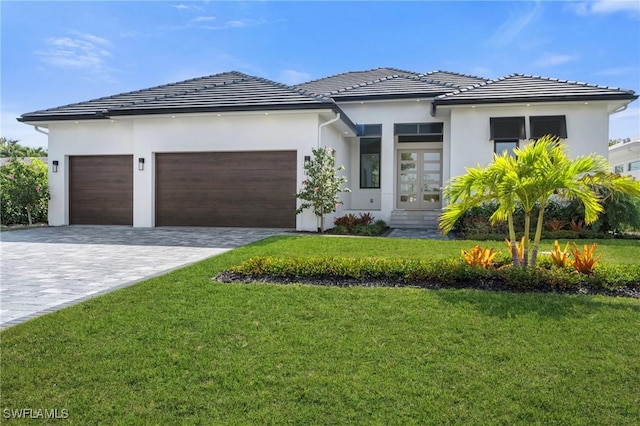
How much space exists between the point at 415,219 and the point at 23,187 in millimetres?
14464

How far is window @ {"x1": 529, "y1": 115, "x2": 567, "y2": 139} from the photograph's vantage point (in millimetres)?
13836

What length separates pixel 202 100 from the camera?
13.6m

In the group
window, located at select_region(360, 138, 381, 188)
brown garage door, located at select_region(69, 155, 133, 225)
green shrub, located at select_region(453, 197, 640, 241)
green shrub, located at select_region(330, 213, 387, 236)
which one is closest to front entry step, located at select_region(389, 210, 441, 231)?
green shrub, located at select_region(330, 213, 387, 236)

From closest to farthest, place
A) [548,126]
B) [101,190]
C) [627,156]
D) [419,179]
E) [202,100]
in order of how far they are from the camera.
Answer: [202,100], [548,126], [101,190], [419,179], [627,156]

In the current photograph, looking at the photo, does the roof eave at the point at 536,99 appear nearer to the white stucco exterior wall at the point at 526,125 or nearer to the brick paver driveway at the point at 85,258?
the white stucco exterior wall at the point at 526,125

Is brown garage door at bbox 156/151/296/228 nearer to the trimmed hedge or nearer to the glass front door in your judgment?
the glass front door

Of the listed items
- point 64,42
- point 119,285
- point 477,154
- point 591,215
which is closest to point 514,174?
point 591,215

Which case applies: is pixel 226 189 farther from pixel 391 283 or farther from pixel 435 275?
pixel 435 275

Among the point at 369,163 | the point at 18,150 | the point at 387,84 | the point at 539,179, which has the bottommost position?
the point at 539,179

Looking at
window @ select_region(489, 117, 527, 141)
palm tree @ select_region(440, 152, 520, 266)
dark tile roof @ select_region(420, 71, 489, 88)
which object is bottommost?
palm tree @ select_region(440, 152, 520, 266)

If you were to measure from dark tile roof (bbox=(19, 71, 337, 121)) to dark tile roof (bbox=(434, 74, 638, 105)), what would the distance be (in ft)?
16.0

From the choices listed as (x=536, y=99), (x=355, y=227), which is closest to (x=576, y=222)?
(x=536, y=99)

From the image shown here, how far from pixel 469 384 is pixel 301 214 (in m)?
10.2

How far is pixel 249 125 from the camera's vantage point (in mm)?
13445
